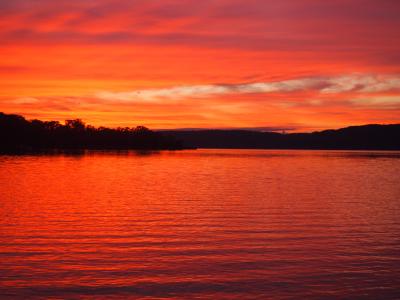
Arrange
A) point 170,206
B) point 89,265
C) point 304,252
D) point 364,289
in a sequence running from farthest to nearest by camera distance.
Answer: point 170,206 → point 304,252 → point 89,265 → point 364,289

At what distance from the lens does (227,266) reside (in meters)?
20.2

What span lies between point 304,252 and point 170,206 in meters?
18.7

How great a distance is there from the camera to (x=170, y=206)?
40.4 m

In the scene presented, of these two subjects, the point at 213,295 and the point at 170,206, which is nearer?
the point at 213,295

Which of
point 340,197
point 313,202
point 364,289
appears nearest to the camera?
point 364,289

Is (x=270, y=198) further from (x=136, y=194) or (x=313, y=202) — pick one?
(x=136, y=194)

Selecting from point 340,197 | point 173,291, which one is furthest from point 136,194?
point 173,291

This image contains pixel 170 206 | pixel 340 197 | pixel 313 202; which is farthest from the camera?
pixel 340 197

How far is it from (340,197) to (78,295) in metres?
37.1

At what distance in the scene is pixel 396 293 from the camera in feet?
55.6

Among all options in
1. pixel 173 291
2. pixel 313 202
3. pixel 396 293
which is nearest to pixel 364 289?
pixel 396 293

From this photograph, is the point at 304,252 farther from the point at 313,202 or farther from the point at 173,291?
the point at 313,202

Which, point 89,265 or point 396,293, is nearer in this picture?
point 396,293

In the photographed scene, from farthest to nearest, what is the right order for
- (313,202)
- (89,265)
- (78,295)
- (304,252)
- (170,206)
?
(313,202) < (170,206) < (304,252) < (89,265) < (78,295)
